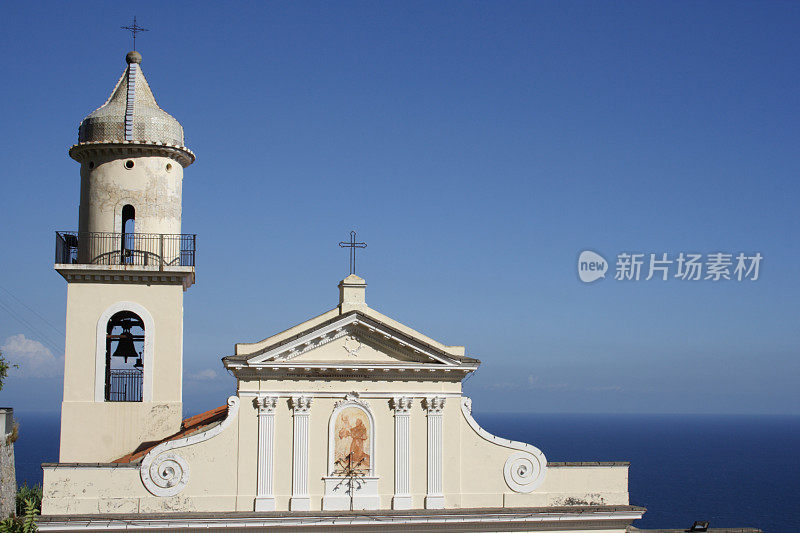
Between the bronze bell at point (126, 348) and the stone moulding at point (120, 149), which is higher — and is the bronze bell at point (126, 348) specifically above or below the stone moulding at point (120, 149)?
below

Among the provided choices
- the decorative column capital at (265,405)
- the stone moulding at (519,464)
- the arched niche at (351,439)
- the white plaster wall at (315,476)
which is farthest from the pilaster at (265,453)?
the stone moulding at (519,464)

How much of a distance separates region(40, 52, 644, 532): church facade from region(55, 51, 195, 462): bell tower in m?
0.04

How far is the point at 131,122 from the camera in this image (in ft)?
88.8

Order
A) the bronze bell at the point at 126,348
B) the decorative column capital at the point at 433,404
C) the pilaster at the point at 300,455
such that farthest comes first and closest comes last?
the bronze bell at the point at 126,348
the decorative column capital at the point at 433,404
the pilaster at the point at 300,455

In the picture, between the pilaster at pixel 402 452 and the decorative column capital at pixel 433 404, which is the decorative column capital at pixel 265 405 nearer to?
the pilaster at pixel 402 452

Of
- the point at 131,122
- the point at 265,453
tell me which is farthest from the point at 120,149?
the point at 265,453

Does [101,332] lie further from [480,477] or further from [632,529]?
[632,529]

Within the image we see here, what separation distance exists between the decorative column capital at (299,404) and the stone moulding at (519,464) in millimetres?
3989

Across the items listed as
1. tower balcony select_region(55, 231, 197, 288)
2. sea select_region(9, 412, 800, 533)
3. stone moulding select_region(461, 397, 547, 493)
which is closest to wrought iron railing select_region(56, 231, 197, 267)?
tower balcony select_region(55, 231, 197, 288)

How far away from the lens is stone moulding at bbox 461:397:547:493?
79.5 feet

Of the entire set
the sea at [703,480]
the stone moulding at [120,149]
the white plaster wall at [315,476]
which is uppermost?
the stone moulding at [120,149]

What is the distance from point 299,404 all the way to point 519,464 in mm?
5812

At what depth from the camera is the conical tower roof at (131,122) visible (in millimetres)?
26945

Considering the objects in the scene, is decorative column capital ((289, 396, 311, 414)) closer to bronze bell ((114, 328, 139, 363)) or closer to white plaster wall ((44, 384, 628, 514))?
white plaster wall ((44, 384, 628, 514))
